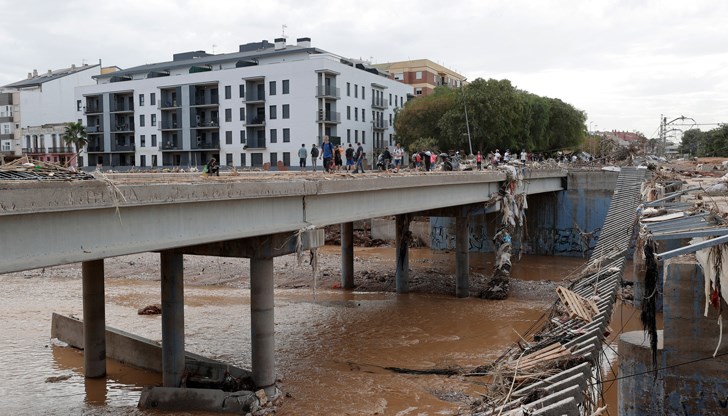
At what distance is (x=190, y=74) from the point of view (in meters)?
73.4

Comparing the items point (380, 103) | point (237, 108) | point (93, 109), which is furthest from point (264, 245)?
point (93, 109)

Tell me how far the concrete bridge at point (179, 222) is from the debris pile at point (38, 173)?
18.5 inches

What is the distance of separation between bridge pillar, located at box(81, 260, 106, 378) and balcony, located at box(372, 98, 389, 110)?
Result: 62.7 metres

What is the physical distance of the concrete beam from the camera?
52.9 feet

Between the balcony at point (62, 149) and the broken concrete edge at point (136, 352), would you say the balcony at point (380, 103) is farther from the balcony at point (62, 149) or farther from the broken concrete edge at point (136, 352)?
the broken concrete edge at point (136, 352)

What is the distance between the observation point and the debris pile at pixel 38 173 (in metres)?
9.95

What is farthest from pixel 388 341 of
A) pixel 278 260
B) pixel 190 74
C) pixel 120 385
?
pixel 190 74

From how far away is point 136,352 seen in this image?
1938 cm

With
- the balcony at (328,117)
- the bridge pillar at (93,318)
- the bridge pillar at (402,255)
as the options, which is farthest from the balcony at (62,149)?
the bridge pillar at (93,318)

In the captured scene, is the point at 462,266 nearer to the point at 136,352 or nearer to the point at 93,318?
the point at 136,352

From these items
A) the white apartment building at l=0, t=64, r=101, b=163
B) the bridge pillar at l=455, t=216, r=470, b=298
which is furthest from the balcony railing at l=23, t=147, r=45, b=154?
the bridge pillar at l=455, t=216, r=470, b=298

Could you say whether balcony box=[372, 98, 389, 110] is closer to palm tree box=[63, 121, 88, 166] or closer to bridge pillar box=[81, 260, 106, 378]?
palm tree box=[63, 121, 88, 166]

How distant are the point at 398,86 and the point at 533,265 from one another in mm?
51508

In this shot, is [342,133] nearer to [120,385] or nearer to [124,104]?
[124,104]
